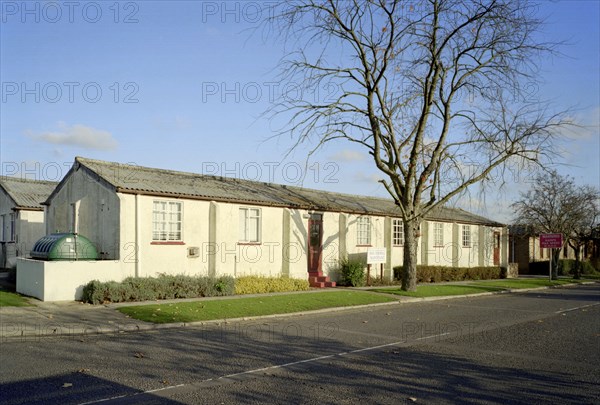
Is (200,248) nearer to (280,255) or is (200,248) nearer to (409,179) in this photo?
(280,255)

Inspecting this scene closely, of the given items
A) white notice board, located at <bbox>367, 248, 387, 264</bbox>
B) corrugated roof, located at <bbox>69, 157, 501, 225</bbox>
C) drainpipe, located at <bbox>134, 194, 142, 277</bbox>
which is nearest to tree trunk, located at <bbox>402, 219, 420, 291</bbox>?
white notice board, located at <bbox>367, 248, 387, 264</bbox>

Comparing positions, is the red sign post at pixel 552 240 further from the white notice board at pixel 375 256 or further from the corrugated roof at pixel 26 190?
the corrugated roof at pixel 26 190

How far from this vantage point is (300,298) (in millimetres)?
19469

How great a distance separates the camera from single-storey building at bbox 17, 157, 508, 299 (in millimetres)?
18766

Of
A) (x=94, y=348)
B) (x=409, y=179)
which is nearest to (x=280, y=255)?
(x=409, y=179)

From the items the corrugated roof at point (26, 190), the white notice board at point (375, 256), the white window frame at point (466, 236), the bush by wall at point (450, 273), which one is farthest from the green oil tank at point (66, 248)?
the white window frame at point (466, 236)

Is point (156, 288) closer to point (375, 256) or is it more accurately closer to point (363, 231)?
point (375, 256)

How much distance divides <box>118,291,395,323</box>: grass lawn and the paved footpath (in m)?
0.41

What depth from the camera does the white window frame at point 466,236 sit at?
3786 cm

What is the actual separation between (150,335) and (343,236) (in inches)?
638

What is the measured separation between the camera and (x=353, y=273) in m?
25.9

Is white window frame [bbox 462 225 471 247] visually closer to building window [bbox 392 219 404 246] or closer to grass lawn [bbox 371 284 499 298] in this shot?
building window [bbox 392 219 404 246]

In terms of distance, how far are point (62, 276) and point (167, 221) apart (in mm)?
4282

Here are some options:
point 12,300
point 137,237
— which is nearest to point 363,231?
point 137,237
